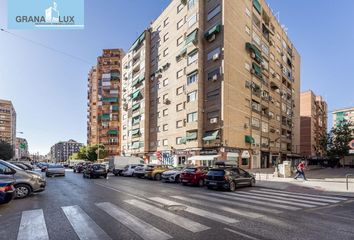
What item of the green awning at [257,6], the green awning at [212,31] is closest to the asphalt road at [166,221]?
the green awning at [212,31]

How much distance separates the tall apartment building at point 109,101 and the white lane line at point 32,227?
72982mm

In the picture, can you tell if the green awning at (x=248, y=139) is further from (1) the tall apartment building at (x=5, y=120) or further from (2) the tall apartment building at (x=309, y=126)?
(1) the tall apartment building at (x=5, y=120)

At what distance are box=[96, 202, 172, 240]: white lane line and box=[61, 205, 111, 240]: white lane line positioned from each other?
68 centimetres

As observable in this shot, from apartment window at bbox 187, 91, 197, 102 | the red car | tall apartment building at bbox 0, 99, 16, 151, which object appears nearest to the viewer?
the red car

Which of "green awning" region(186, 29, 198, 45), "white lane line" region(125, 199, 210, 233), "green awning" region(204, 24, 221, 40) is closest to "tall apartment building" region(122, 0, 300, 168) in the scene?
"green awning" region(186, 29, 198, 45)

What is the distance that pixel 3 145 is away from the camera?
54.4 m

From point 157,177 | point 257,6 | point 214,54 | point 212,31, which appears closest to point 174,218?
point 157,177

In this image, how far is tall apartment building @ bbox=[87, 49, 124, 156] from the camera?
263 feet

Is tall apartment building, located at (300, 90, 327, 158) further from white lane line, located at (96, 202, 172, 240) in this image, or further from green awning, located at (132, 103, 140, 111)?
white lane line, located at (96, 202, 172, 240)

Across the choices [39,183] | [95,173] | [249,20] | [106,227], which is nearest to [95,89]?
[249,20]

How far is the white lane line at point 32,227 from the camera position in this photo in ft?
18.2

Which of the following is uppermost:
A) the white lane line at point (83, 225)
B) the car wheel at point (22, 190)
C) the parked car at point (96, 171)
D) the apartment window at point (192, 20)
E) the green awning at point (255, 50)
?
the apartment window at point (192, 20)

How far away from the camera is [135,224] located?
6559 millimetres

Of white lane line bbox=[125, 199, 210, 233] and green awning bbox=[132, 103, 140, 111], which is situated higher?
green awning bbox=[132, 103, 140, 111]
